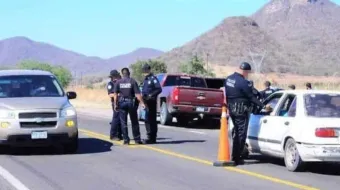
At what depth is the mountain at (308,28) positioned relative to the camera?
109812 millimetres

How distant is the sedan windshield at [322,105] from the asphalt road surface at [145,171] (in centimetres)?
106

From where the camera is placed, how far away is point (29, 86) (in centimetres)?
1558

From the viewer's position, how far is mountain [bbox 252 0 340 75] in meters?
110

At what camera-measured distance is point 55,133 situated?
14.3 m

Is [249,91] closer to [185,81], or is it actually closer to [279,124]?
[279,124]

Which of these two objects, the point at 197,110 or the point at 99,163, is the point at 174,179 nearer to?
the point at 99,163

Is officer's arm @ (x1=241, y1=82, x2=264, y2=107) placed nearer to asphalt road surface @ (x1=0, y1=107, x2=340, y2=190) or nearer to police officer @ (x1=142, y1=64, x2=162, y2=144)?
asphalt road surface @ (x1=0, y1=107, x2=340, y2=190)

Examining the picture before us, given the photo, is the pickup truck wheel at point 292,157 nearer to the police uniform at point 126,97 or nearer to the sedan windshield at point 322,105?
the sedan windshield at point 322,105

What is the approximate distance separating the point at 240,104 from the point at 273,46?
320 ft

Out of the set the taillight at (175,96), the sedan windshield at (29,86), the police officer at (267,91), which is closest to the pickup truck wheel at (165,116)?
the taillight at (175,96)

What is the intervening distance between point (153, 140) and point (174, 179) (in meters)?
6.16

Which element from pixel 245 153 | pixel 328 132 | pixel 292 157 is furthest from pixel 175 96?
pixel 328 132

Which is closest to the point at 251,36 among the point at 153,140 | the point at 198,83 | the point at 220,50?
the point at 220,50

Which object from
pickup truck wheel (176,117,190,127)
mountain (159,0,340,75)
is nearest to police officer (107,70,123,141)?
pickup truck wheel (176,117,190,127)
